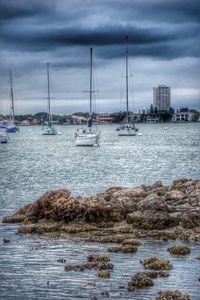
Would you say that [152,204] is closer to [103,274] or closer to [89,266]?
[89,266]

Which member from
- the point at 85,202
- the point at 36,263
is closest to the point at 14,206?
the point at 85,202

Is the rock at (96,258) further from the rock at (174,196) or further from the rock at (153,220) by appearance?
the rock at (174,196)

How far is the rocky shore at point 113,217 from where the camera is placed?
104 feet

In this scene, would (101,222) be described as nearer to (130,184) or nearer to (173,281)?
(173,281)

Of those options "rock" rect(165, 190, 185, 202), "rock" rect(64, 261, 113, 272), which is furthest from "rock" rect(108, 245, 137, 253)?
"rock" rect(165, 190, 185, 202)

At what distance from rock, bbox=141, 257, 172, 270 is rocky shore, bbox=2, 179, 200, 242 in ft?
14.8

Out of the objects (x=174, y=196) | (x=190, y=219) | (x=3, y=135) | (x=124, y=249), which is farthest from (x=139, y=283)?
(x=3, y=135)

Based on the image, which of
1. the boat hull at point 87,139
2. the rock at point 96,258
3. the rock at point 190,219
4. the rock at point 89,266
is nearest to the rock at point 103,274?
the rock at point 89,266

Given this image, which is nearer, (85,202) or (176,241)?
(176,241)

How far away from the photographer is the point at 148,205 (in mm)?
34906

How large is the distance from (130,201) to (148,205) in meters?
2.40

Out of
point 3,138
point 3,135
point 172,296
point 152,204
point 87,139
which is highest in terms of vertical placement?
point 152,204

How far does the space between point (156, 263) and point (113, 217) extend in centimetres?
973

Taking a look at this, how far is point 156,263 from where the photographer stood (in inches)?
977
